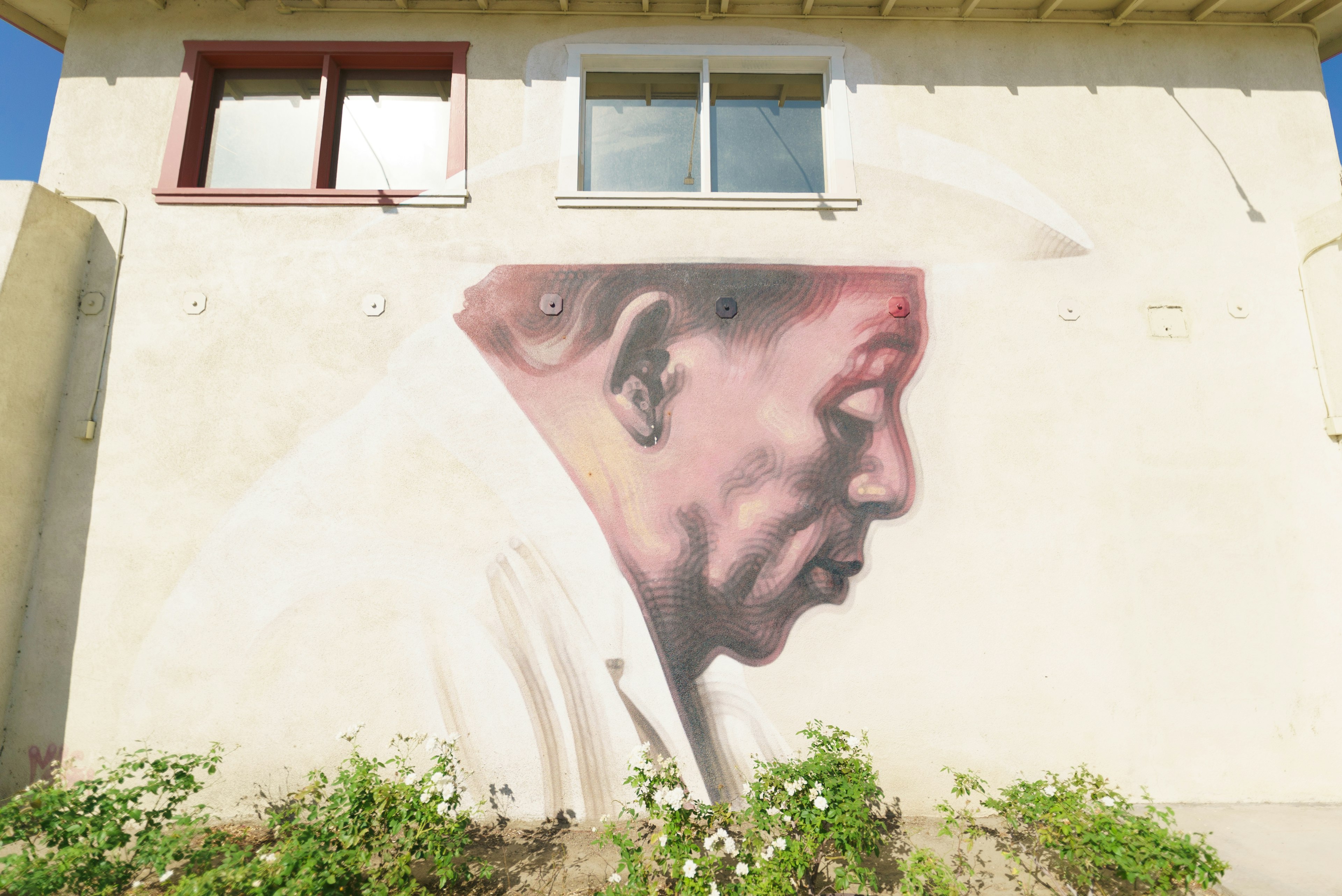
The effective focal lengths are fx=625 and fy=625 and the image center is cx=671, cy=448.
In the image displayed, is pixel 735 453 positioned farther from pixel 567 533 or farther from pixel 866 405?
pixel 567 533

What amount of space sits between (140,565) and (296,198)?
2670 millimetres

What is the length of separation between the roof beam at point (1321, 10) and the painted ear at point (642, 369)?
17.2 feet

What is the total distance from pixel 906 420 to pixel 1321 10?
4417 millimetres

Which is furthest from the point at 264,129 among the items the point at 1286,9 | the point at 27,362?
the point at 1286,9

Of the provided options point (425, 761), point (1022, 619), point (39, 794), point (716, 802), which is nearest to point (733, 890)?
point (716, 802)

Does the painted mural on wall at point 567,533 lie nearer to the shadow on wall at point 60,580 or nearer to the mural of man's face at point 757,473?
the mural of man's face at point 757,473

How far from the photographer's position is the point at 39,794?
2.96m

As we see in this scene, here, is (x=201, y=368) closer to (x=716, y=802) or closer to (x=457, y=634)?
(x=457, y=634)

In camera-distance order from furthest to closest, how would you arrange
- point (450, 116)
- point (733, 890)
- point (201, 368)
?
1. point (450, 116)
2. point (201, 368)
3. point (733, 890)

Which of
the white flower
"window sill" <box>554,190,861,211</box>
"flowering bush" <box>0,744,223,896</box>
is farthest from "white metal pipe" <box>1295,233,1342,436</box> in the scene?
"flowering bush" <box>0,744,223,896</box>

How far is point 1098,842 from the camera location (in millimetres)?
2988

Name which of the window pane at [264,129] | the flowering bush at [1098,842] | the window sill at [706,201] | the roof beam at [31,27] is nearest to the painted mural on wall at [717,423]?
the window sill at [706,201]

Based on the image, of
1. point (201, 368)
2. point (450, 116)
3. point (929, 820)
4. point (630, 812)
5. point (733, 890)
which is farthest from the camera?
point (450, 116)

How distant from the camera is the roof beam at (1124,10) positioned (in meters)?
4.51
